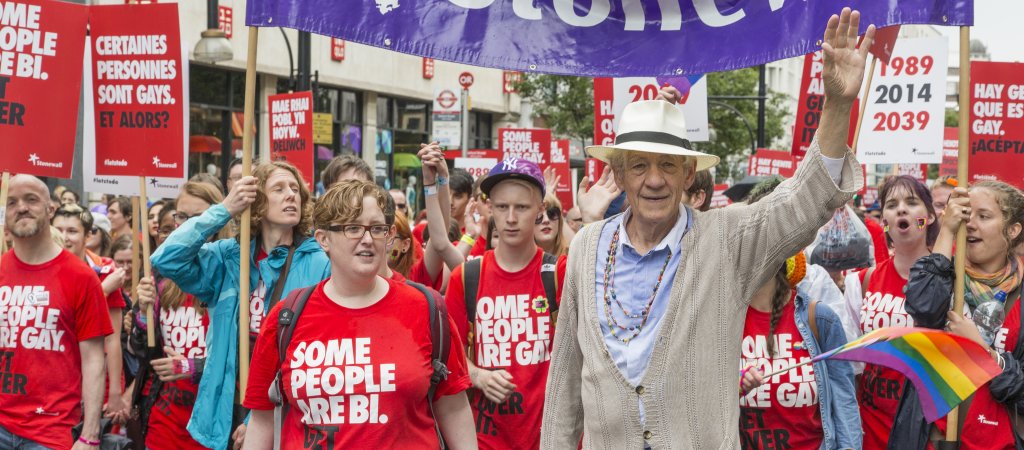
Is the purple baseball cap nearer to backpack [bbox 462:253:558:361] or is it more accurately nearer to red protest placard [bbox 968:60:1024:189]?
backpack [bbox 462:253:558:361]

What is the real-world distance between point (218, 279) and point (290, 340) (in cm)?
164

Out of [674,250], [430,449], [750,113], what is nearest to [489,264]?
[430,449]

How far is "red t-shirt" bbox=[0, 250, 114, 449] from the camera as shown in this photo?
6.46 meters

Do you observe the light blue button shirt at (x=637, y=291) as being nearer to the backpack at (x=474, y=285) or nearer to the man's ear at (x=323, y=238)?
the man's ear at (x=323, y=238)

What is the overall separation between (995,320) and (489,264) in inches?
89.6

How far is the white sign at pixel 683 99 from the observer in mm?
10523

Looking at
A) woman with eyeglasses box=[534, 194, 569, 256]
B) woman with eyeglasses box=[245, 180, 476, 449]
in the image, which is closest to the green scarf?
woman with eyeglasses box=[245, 180, 476, 449]

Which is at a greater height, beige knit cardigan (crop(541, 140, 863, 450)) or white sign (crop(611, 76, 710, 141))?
white sign (crop(611, 76, 710, 141))

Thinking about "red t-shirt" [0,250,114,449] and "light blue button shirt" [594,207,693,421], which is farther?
"red t-shirt" [0,250,114,449]

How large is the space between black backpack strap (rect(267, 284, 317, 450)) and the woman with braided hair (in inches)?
80.5

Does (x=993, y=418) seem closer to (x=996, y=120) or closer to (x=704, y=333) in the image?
(x=704, y=333)

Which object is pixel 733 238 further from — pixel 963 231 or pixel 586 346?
pixel 963 231

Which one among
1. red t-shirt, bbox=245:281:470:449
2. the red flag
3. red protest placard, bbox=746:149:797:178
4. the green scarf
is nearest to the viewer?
red t-shirt, bbox=245:281:470:449

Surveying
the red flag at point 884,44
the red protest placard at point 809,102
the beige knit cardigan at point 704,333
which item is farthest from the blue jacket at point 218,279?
the red protest placard at point 809,102
